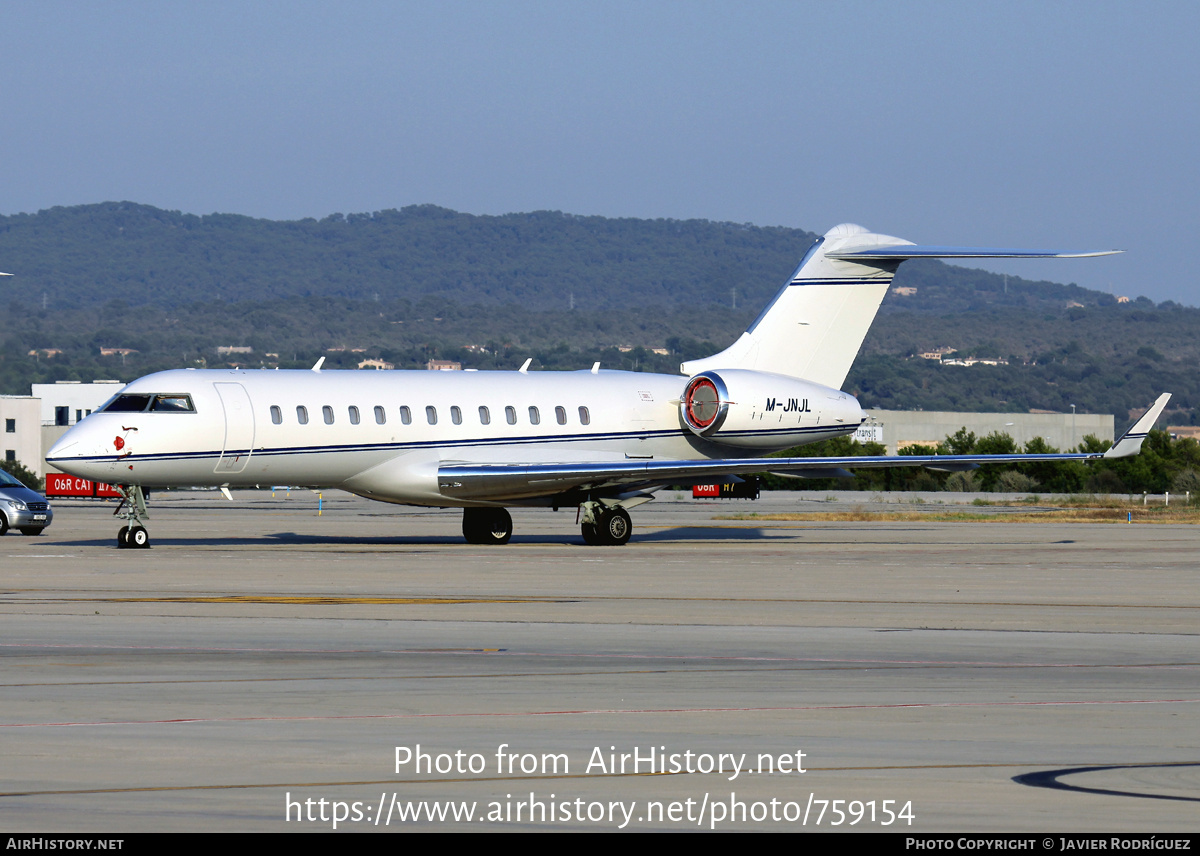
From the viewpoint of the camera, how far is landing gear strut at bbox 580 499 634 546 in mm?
32688

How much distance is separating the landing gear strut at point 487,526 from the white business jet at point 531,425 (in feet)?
0.14

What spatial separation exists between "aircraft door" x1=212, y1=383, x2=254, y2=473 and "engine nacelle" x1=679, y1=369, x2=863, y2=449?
9.79 meters

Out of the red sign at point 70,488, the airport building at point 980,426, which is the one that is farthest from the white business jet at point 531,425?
the airport building at point 980,426

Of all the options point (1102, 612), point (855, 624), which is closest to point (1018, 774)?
point (855, 624)

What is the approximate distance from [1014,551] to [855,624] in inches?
591

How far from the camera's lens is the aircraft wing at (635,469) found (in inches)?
1208

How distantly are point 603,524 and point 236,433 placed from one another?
776cm

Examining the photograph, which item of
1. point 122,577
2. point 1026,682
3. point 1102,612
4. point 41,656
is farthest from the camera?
point 122,577

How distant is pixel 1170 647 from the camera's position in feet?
50.4

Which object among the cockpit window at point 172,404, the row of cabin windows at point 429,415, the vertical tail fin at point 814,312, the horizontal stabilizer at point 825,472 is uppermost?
the vertical tail fin at point 814,312

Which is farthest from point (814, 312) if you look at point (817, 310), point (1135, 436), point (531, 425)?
point (1135, 436)

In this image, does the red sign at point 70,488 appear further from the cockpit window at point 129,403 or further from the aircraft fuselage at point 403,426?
the cockpit window at point 129,403

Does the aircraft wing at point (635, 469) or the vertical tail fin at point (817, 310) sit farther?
the vertical tail fin at point (817, 310)
